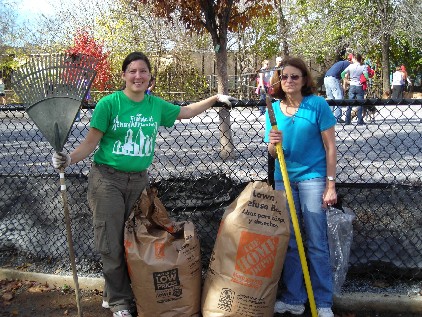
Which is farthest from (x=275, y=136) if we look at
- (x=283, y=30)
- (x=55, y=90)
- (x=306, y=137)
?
(x=283, y=30)

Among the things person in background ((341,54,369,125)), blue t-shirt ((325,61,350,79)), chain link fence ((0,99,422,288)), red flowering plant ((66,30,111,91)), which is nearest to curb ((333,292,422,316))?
chain link fence ((0,99,422,288))

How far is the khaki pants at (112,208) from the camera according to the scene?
2973 millimetres

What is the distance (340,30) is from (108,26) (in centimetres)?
1110

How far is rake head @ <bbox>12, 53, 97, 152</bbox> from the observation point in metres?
2.86

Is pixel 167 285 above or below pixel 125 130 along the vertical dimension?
below

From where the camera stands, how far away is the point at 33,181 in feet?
13.6

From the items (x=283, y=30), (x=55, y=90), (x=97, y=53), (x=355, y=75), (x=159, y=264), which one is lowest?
(x=159, y=264)

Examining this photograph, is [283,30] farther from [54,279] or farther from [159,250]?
[159,250]

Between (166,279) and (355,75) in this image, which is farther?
(355,75)

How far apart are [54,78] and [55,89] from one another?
61mm

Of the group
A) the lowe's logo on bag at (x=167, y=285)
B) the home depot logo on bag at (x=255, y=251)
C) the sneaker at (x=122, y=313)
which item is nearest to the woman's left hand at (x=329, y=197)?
the home depot logo on bag at (x=255, y=251)

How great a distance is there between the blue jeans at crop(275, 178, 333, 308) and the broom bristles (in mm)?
1297

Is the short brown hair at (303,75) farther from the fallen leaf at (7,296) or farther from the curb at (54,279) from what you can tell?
the fallen leaf at (7,296)

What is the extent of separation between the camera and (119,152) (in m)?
2.94
